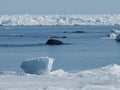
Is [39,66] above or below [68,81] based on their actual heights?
below

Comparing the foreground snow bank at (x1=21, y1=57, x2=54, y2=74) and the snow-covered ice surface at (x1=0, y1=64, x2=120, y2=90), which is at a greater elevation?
the snow-covered ice surface at (x1=0, y1=64, x2=120, y2=90)

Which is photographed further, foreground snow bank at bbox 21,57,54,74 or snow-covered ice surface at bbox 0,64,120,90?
foreground snow bank at bbox 21,57,54,74

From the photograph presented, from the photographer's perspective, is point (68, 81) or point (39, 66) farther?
point (39, 66)

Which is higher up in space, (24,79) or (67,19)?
(24,79)

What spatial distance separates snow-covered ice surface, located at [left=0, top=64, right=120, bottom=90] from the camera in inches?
552

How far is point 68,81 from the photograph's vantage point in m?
15.3

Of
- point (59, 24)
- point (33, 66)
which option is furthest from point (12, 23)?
point (33, 66)

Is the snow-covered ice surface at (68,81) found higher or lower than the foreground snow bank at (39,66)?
A: higher

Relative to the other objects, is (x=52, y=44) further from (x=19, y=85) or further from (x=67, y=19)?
(x=67, y=19)

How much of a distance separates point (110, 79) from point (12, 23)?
576ft

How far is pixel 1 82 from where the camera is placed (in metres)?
15.1

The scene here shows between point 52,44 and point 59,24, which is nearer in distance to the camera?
point 52,44

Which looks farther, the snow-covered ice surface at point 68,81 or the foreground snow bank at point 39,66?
the foreground snow bank at point 39,66

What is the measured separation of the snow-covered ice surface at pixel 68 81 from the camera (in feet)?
46.0
